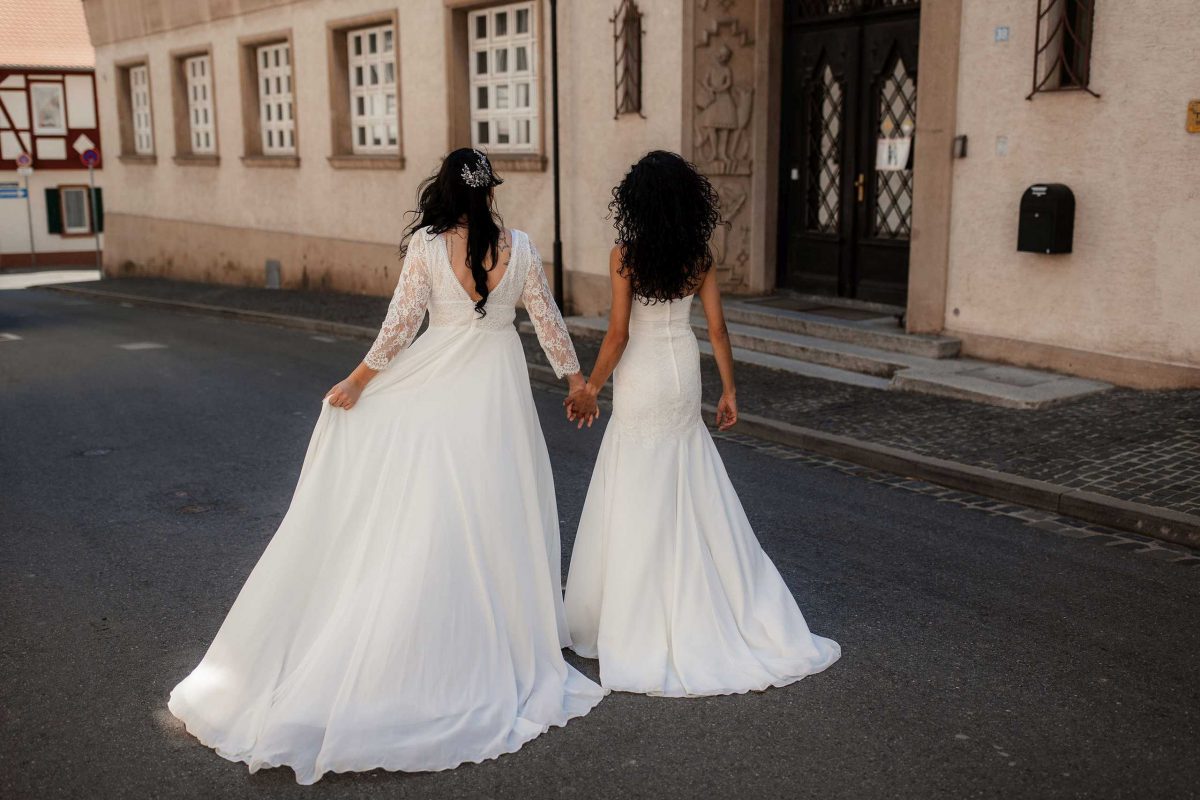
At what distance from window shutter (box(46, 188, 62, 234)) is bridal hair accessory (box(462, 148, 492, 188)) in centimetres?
4051

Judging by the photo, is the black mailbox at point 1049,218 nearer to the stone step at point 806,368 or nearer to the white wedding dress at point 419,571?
the stone step at point 806,368

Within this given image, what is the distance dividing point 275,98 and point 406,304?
747 inches

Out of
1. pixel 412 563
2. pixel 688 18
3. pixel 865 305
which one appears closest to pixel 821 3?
pixel 688 18

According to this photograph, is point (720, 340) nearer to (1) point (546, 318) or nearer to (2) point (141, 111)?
(1) point (546, 318)

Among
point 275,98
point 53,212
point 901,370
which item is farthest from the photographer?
point 53,212

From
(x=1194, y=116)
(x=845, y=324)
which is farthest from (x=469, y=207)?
(x=845, y=324)

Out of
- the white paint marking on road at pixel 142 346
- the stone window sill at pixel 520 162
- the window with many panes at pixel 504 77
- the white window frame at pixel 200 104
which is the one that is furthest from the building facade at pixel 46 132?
the stone window sill at pixel 520 162

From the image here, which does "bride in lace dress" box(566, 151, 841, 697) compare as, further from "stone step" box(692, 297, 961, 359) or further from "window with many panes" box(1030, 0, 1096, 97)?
"stone step" box(692, 297, 961, 359)

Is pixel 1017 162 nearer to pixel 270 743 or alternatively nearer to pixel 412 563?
pixel 412 563

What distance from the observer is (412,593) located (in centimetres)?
410

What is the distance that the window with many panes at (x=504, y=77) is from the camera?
53.5 feet

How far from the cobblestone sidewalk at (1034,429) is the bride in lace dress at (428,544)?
397 centimetres

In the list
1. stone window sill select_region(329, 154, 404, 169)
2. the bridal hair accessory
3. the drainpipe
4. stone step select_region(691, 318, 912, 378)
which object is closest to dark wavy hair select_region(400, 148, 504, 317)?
the bridal hair accessory

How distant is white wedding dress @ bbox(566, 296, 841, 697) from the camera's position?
450cm
